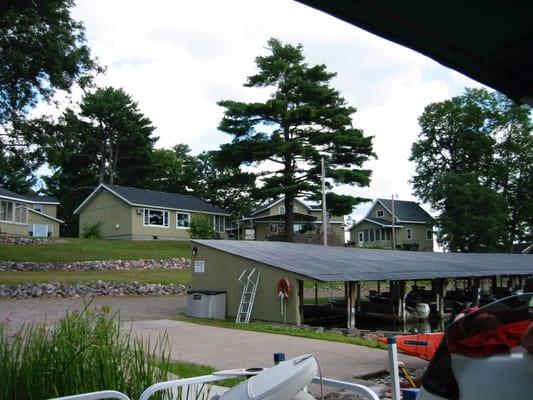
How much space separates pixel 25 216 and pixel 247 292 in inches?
1254

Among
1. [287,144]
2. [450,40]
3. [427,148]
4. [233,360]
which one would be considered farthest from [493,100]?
[450,40]

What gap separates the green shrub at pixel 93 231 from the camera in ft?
147

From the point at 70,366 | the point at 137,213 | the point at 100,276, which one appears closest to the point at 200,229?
the point at 137,213

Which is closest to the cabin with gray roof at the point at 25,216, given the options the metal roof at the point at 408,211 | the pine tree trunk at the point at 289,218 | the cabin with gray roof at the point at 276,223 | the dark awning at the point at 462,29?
the cabin with gray roof at the point at 276,223

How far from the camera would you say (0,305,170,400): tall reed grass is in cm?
420

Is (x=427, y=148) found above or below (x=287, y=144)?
above

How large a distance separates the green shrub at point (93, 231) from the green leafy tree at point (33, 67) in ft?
65.4

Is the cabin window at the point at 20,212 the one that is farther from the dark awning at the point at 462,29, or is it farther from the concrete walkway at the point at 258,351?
the dark awning at the point at 462,29

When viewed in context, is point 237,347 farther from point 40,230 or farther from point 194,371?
point 40,230

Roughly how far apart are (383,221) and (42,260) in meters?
40.5

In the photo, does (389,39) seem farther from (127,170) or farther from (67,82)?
(127,170)

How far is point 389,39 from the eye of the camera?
282 centimetres

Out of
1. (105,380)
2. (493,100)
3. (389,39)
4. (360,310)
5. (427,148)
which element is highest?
(493,100)

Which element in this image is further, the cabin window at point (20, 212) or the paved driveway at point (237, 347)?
the cabin window at point (20, 212)
